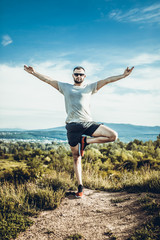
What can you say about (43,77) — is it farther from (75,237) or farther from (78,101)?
(75,237)

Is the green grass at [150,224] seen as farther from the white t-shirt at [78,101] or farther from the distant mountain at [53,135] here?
the distant mountain at [53,135]

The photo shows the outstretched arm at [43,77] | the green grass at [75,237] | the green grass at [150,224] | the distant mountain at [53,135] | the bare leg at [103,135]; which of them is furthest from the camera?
the distant mountain at [53,135]

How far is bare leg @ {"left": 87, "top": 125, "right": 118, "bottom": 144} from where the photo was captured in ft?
14.4

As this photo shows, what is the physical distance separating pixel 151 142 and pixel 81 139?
69.8ft

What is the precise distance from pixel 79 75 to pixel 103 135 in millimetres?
1489

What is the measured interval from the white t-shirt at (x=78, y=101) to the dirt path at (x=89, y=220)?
192 cm

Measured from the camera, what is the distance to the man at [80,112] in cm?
449

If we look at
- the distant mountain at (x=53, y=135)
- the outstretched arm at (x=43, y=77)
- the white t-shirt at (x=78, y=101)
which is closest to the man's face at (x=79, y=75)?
the white t-shirt at (x=78, y=101)

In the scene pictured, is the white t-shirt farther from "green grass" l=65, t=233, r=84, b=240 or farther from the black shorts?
"green grass" l=65, t=233, r=84, b=240

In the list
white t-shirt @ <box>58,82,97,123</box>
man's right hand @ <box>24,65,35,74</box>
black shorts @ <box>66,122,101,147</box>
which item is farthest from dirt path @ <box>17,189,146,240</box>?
man's right hand @ <box>24,65,35,74</box>

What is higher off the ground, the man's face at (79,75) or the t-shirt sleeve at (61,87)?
the man's face at (79,75)

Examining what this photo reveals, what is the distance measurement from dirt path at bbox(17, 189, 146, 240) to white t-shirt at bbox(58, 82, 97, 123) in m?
1.92

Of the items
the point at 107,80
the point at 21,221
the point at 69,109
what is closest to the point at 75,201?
the point at 21,221

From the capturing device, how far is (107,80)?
4734 millimetres
